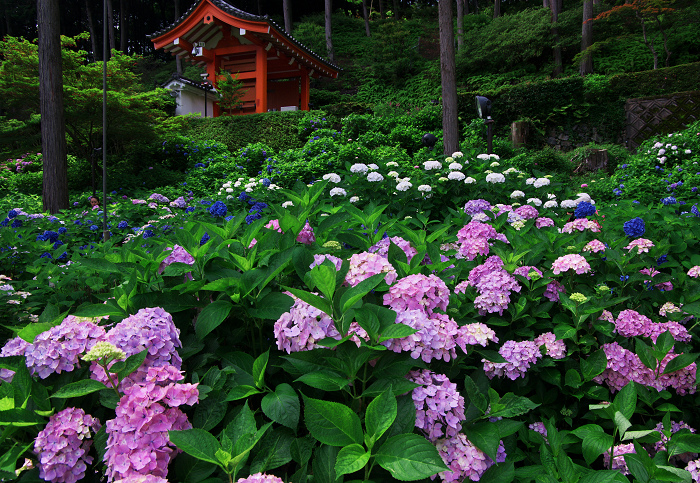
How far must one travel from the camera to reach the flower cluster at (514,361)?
1.37 metres

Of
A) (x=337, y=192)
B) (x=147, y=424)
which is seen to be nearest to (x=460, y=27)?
(x=337, y=192)

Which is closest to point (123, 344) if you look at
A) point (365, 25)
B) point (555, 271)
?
point (555, 271)

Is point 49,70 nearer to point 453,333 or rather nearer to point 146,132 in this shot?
point 146,132

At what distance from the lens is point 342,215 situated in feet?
5.46

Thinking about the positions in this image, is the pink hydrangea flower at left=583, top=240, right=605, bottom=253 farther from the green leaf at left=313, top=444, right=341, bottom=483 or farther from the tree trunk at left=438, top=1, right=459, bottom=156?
the tree trunk at left=438, top=1, right=459, bottom=156

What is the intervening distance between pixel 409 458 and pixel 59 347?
2.77 ft

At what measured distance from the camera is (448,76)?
9.57 meters

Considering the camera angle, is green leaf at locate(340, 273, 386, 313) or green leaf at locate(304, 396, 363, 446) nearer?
green leaf at locate(304, 396, 363, 446)

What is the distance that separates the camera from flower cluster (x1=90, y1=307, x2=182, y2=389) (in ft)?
3.12

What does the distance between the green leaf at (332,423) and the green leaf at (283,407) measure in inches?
3.2

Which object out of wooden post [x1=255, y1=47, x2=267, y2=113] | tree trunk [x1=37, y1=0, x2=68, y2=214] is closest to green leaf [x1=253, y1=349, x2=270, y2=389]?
tree trunk [x1=37, y1=0, x2=68, y2=214]

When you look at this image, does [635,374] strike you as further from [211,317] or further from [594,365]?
[211,317]

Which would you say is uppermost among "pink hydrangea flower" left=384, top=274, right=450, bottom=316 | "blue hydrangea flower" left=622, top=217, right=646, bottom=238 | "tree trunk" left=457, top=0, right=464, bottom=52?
"tree trunk" left=457, top=0, right=464, bottom=52

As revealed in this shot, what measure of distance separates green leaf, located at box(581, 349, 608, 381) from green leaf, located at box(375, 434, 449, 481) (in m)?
0.96
